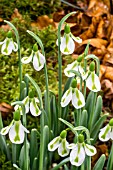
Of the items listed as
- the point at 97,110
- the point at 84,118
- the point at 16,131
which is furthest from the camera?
the point at 97,110

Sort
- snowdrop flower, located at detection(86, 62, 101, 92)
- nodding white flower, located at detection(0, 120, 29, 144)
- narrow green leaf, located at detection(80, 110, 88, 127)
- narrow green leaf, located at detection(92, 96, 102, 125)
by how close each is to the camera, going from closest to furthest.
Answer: nodding white flower, located at detection(0, 120, 29, 144) < snowdrop flower, located at detection(86, 62, 101, 92) < narrow green leaf, located at detection(80, 110, 88, 127) < narrow green leaf, located at detection(92, 96, 102, 125)

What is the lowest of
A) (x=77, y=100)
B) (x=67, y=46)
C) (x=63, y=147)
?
(x=63, y=147)

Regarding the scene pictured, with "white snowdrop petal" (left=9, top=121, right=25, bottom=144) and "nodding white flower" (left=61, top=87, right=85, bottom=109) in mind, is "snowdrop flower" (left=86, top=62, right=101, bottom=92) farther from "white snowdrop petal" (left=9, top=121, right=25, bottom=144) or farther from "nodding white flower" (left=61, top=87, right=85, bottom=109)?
"white snowdrop petal" (left=9, top=121, right=25, bottom=144)

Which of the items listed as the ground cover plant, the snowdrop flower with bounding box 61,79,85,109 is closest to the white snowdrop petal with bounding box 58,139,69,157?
the ground cover plant

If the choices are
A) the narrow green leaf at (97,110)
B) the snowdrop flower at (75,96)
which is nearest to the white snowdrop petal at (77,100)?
the snowdrop flower at (75,96)

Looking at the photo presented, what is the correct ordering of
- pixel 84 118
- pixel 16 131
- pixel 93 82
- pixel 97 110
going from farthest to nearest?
pixel 97 110
pixel 84 118
pixel 93 82
pixel 16 131

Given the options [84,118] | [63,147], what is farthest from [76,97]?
[84,118]

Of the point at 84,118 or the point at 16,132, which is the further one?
the point at 84,118

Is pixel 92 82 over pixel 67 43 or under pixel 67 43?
under

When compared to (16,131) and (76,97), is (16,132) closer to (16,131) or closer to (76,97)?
(16,131)
